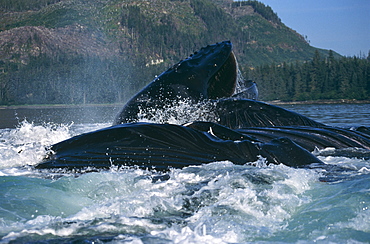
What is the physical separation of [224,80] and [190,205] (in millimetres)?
5045

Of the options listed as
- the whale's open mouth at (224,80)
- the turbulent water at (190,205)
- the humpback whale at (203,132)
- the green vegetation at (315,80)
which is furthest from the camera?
the green vegetation at (315,80)

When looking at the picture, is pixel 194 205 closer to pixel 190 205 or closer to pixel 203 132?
pixel 190 205

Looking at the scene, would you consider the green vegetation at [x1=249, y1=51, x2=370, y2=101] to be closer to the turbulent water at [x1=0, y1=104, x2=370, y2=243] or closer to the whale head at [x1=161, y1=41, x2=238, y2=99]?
the whale head at [x1=161, y1=41, x2=238, y2=99]

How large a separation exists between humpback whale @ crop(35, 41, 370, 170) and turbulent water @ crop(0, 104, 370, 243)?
22cm

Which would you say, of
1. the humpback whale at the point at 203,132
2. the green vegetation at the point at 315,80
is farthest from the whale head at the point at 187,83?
the green vegetation at the point at 315,80

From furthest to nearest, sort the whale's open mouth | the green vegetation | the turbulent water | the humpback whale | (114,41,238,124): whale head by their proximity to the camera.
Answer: the green vegetation
the whale's open mouth
(114,41,238,124): whale head
the humpback whale
the turbulent water

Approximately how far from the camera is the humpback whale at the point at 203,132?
510 centimetres

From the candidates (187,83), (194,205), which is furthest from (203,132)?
(187,83)

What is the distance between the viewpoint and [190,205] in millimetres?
3898

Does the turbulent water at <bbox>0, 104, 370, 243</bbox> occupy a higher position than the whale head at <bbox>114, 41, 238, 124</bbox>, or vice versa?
the whale head at <bbox>114, 41, 238, 124</bbox>

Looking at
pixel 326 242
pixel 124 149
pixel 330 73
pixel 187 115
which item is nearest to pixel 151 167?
pixel 124 149

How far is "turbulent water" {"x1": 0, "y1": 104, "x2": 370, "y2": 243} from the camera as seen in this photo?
10.4 feet

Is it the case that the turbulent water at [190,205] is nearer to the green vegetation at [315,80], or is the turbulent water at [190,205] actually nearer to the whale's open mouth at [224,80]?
the whale's open mouth at [224,80]

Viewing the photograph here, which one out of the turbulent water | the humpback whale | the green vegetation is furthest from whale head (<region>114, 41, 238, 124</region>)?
the green vegetation
